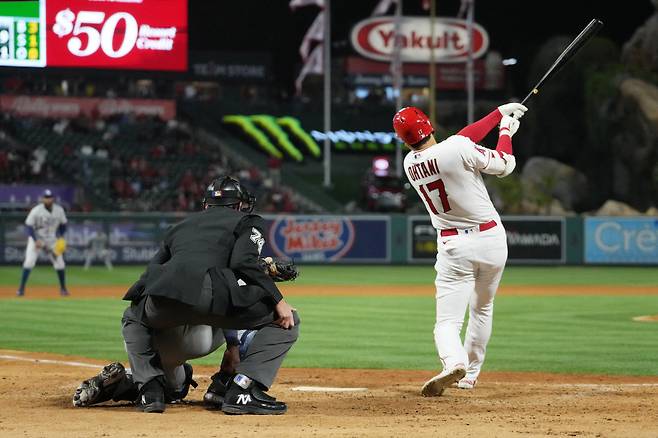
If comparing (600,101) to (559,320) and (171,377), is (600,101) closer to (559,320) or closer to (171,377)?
(559,320)

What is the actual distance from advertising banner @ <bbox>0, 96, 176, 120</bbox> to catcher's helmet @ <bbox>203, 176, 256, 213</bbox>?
35591 mm

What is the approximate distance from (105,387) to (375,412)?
1.68 meters

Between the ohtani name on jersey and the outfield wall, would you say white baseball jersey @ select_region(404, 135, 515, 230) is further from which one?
the outfield wall

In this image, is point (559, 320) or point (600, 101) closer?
point (559, 320)

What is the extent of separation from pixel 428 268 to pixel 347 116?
20.8 meters

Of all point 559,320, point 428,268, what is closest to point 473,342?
point 559,320

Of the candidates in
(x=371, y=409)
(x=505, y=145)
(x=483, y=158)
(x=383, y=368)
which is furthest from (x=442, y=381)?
(x=383, y=368)

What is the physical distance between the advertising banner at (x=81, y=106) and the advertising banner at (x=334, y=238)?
14.6m

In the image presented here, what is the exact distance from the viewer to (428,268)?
30078mm

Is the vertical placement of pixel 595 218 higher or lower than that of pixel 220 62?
lower

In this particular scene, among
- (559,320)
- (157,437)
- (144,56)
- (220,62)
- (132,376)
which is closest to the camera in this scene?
(157,437)

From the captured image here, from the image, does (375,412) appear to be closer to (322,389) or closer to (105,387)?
(322,389)

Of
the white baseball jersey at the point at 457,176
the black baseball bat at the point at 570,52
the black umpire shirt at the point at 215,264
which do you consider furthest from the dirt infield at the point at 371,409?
the black baseball bat at the point at 570,52

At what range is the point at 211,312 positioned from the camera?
6.60m
